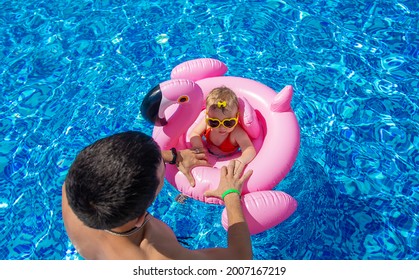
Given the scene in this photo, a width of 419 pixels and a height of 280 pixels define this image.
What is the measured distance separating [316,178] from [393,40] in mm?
2249

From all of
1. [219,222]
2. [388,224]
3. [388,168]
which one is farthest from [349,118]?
[219,222]

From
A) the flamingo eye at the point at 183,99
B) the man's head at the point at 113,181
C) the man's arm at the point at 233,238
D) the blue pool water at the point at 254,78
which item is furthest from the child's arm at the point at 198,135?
the man's head at the point at 113,181

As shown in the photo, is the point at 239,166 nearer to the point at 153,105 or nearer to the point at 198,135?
the point at 198,135

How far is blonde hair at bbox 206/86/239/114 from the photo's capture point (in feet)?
12.0

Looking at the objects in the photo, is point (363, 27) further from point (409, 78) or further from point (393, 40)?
point (409, 78)

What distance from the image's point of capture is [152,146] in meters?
2.03

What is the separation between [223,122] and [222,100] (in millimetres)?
194

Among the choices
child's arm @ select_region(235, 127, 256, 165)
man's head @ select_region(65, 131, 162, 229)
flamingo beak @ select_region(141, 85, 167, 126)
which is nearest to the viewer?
man's head @ select_region(65, 131, 162, 229)

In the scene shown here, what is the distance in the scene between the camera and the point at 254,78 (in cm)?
501

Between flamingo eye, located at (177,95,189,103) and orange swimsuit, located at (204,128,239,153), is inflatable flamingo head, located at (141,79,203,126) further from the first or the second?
orange swimsuit, located at (204,128,239,153)

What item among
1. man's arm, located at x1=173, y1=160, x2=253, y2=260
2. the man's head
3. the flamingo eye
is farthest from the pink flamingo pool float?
the man's head

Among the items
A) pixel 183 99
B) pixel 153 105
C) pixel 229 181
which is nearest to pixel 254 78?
pixel 183 99

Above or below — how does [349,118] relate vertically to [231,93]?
below
